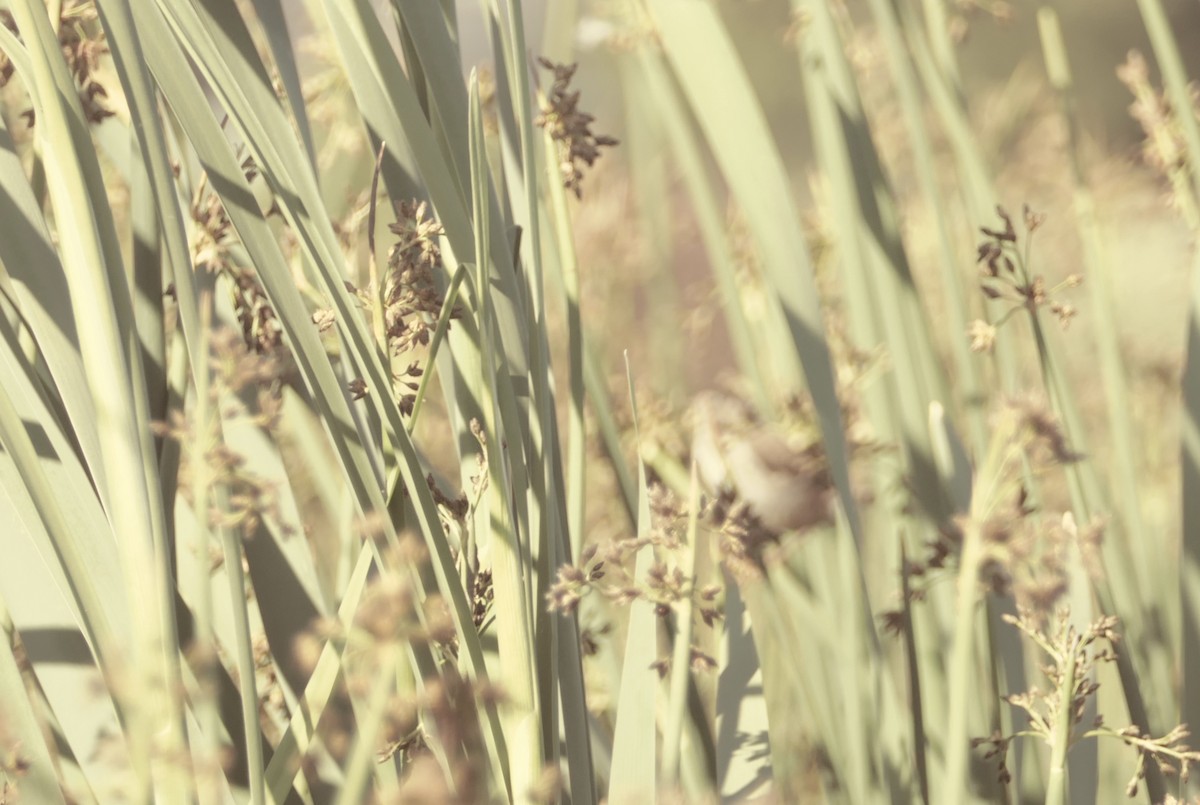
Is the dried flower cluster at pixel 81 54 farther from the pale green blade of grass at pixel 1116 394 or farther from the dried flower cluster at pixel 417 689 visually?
the pale green blade of grass at pixel 1116 394

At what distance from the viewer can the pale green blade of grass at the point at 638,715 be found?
0.32m

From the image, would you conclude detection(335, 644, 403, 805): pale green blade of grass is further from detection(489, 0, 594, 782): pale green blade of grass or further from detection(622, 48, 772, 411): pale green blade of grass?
detection(622, 48, 772, 411): pale green blade of grass

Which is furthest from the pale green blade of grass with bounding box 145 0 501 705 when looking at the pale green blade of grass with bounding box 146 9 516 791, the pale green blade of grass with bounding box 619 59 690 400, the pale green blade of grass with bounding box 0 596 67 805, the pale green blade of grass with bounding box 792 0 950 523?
the pale green blade of grass with bounding box 619 59 690 400

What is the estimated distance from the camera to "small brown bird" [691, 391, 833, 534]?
1.35 ft

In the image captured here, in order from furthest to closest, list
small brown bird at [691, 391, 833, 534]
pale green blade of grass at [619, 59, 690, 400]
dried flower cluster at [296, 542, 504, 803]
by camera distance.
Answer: pale green blade of grass at [619, 59, 690, 400], small brown bird at [691, 391, 833, 534], dried flower cluster at [296, 542, 504, 803]

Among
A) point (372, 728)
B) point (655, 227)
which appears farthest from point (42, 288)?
point (655, 227)

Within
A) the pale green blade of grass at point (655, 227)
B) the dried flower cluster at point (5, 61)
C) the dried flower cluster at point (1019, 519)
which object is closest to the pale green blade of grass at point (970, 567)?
the dried flower cluster at point (1019, 519)

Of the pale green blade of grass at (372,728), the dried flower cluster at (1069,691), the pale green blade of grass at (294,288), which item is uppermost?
the pale green blade of grass at (294,288)

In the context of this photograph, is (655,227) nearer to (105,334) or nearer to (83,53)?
(83,53)

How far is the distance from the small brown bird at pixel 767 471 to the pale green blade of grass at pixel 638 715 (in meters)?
0.08

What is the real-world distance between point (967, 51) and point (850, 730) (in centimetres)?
218

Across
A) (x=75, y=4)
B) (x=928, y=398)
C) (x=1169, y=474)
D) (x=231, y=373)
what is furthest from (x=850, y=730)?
(x=1169, y=474)

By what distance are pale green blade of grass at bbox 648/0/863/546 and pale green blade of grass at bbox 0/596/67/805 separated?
234 millimetres

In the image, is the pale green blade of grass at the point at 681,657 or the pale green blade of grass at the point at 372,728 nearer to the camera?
the pale green blade of grass at the point at 372,728
